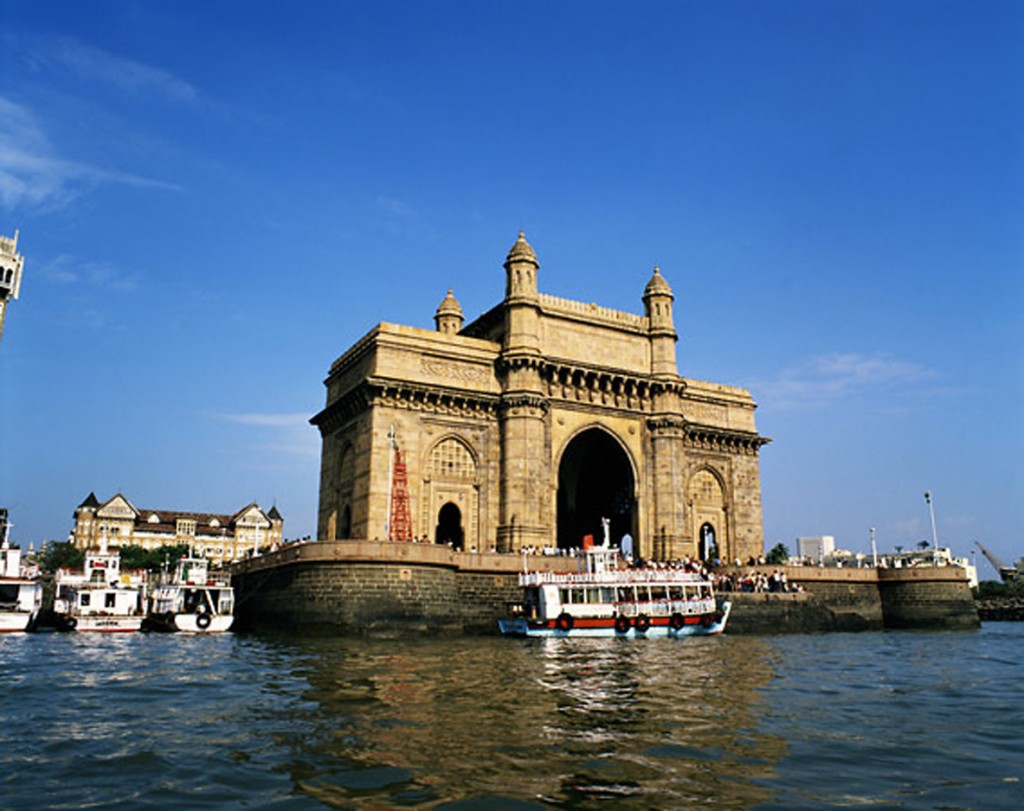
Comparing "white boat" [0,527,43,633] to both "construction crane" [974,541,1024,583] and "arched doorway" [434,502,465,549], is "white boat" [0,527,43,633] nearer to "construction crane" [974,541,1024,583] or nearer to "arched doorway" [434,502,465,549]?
"arched doorway" [434,502,465,549]

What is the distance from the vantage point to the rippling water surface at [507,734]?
362 inches

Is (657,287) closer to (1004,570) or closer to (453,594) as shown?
(453,594)

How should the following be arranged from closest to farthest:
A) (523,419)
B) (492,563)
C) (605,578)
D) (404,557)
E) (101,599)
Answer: (404,557), (605,578), (492,563), (101,599), (523,419)

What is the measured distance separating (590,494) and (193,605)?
28626 mm

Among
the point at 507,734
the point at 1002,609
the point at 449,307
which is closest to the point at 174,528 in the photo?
the point at 449,307

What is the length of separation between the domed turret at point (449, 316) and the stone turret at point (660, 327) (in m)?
15.6

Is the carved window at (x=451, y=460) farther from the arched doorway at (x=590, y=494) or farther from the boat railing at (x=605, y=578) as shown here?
the arched doorway at (x=590, y=494)

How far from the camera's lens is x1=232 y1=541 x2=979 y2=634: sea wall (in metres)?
34.9

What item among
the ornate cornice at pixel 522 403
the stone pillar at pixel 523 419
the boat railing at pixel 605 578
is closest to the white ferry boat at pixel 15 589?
the stone pillar at pixel 523 419

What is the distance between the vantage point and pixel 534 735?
12203 millimetres

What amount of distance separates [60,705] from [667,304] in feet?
145

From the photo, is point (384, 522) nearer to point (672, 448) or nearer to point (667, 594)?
point (667, 594)

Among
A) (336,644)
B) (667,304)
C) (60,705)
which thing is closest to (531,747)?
(60,705)

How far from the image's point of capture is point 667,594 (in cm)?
3756
